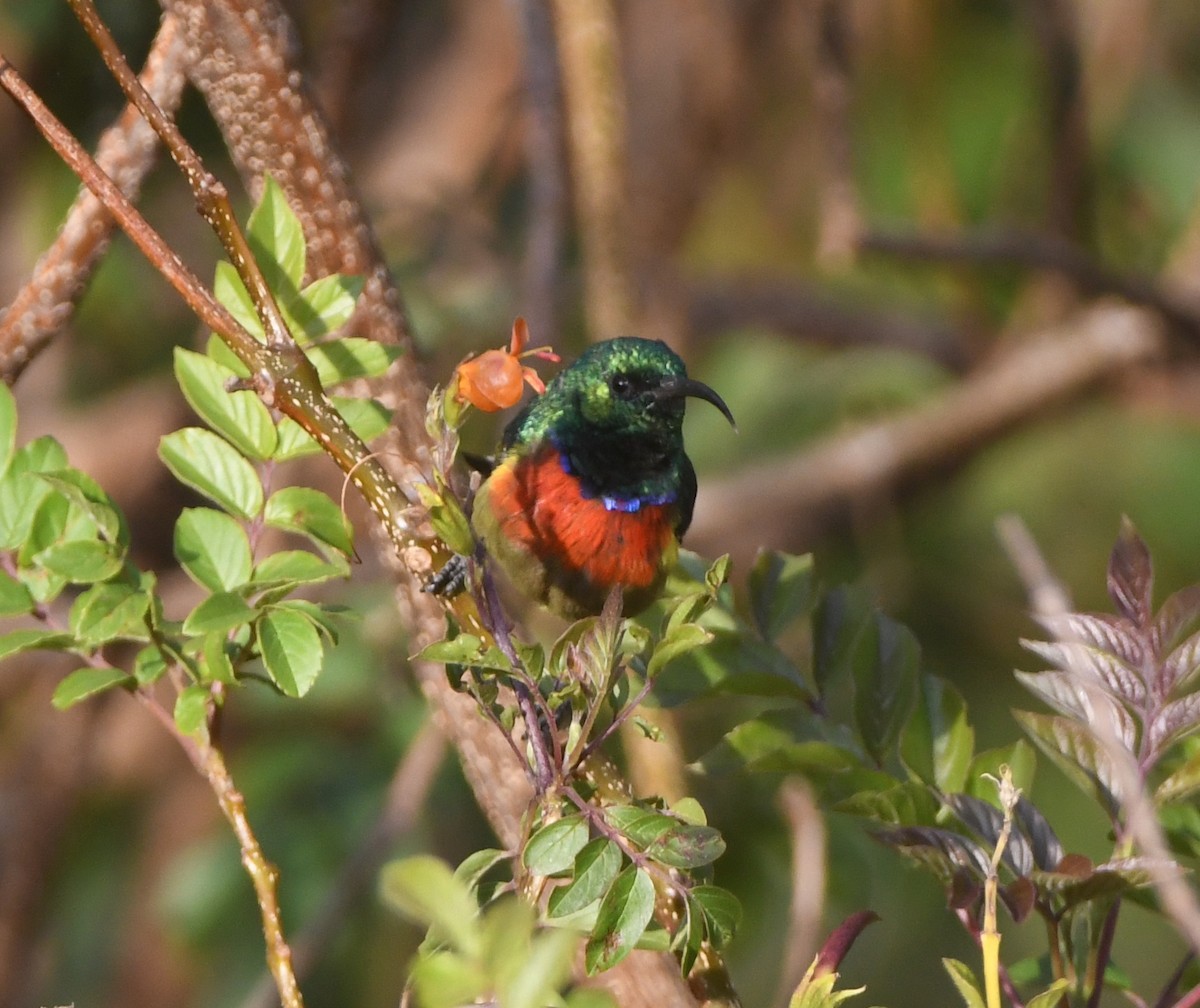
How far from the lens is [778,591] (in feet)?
4.25

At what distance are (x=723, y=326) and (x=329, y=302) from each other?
344 cm

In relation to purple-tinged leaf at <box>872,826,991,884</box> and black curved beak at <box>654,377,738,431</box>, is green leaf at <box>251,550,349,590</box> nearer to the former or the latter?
purple-tinged leaf at <box>872,826,991,884</box>

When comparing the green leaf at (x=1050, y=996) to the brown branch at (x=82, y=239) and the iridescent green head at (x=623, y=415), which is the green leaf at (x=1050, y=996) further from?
the iridescent green head at (x=623, y=415)

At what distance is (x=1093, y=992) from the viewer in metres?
1.00

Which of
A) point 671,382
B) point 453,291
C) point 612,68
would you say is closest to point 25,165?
point 453,291

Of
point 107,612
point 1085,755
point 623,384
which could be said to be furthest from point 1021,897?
point 623,384

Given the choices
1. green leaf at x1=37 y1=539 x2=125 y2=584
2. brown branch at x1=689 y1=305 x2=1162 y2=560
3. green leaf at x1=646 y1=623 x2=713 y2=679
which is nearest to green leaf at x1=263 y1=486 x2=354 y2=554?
green leaf at x1=37 y1=539 x2=125 y2=584

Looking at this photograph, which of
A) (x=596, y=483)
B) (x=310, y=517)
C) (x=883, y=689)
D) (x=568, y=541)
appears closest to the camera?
(x=310, y=517)

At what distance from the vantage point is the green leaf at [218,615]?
98 centimetres

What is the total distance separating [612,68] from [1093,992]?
7.24ft

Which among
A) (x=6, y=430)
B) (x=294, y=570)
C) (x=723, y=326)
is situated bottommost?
(x=723, y=326)

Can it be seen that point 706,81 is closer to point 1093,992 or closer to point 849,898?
point 849,898

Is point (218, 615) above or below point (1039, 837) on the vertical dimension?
above

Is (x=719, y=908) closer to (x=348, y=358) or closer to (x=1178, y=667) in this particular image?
(x=1178, y=667)
